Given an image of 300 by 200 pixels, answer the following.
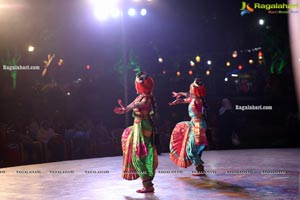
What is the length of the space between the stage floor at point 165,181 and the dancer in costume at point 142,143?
1.04 ft

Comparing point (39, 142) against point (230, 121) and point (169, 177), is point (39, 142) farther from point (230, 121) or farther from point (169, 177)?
point (230, 121)

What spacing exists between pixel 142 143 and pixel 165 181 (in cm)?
163

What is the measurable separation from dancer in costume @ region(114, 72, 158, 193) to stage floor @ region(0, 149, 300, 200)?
1.04ft

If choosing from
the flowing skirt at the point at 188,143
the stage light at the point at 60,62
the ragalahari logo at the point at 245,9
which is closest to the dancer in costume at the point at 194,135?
the flowing skirt at the point at 188,143

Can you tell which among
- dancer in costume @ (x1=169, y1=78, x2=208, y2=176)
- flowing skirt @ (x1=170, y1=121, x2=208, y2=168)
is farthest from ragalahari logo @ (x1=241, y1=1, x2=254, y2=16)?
flowing skirt @ (x1=170, y1=121, x2=208, y2=168)

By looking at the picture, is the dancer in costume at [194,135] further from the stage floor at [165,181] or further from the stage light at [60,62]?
the stage light at [60,62]

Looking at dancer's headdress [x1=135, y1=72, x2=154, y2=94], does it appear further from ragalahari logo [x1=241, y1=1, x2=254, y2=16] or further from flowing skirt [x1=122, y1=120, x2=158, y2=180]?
ragalahari logo [x1=241, y1=1, x2=254, y2=16]

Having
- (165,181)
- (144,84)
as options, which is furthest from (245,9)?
(144,84)

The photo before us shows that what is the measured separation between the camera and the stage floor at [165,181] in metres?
7.27

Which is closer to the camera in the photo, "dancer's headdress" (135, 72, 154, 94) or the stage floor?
the stage floor

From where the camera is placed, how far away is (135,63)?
66.2 ft

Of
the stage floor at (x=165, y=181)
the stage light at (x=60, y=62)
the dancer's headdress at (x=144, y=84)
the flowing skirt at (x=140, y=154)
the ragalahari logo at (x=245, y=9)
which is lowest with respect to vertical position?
the stage floor at (x=165, y=181)

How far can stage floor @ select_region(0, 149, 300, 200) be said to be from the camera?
286 inches

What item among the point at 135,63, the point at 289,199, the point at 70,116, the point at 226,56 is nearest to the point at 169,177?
the point at 289,199
